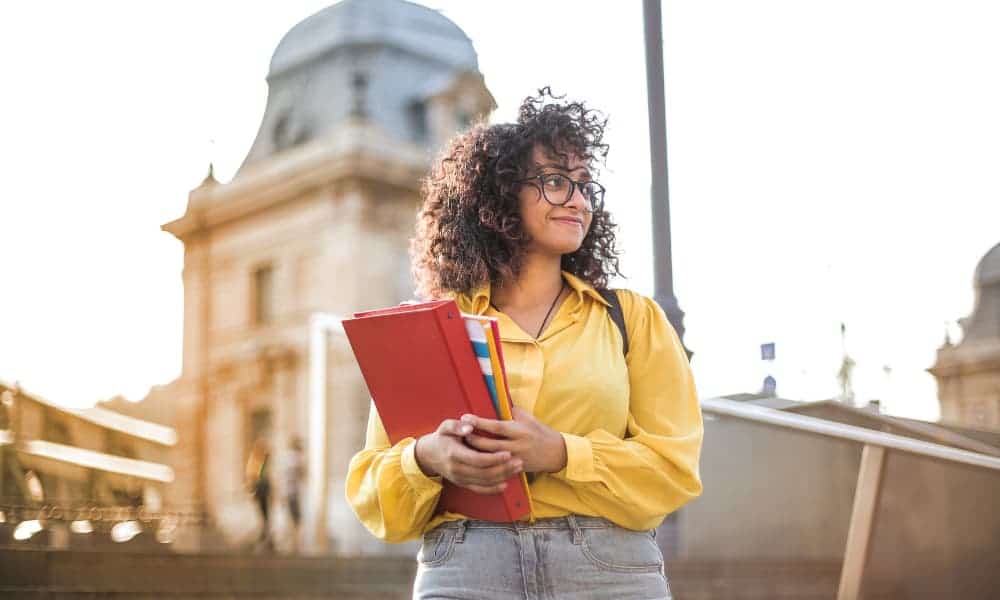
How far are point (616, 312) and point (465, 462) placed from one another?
0.48 meters

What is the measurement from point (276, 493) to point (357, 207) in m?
3.22

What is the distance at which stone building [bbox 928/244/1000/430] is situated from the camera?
408 centimetres

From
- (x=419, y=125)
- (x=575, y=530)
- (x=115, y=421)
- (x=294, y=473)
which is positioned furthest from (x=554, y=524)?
(x=419, y=125)

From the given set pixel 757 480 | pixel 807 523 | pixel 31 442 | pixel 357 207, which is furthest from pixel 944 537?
pixel 357 207

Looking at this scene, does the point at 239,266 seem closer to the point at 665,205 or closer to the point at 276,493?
the point at 276,493

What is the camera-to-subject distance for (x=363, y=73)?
42.0ft

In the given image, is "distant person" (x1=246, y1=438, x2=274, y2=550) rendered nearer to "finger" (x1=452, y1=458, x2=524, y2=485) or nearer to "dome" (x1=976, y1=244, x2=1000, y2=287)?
"dome" (x1=976, y1=244, x2=1000, y2=287)

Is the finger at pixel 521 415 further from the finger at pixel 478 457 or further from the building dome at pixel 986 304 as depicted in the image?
the building dome at pixel 986 304

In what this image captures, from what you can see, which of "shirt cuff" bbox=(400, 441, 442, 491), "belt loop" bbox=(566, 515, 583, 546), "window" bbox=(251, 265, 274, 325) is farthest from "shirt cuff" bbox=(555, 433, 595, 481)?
"window" bbox=(251, 265, 274, 325)

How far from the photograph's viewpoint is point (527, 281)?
2.32 meters

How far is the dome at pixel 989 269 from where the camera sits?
14.9 ft

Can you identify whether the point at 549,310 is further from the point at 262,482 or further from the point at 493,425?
the point at 262,482

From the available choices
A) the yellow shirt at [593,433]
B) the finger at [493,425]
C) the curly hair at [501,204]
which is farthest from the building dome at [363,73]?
the finger at [493,425]

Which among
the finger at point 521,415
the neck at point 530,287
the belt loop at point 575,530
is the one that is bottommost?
the belt loop at point 575,530
